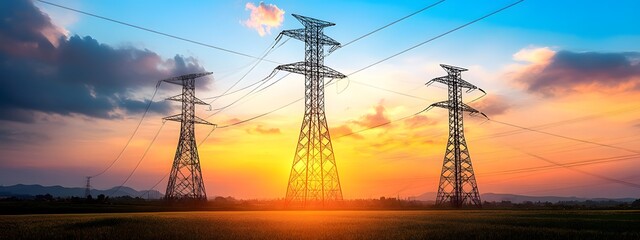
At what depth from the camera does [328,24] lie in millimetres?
70250

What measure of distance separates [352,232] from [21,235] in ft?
56.7

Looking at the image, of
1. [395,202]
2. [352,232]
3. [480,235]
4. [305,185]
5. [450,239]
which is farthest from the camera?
[395,202]

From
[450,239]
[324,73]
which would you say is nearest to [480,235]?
[450,239]

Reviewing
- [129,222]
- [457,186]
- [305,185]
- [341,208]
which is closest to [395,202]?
[457,186]

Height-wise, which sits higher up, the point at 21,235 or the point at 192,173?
the point at 192,173

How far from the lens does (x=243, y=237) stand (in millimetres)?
24391

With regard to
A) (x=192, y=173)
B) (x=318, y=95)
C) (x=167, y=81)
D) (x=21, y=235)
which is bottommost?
(x=21, y=235)

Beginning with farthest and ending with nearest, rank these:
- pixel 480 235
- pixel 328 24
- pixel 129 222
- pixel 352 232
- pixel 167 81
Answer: pixel 167 81 < pixel 328 24 < pixel 129 222 < pixel 352 232 < pixel 480 235

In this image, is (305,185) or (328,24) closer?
(305,185)

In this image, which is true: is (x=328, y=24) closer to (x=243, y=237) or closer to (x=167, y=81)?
(x=167, y=81)

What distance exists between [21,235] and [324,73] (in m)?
47.6

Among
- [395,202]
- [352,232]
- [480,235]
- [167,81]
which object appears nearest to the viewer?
[480,235]

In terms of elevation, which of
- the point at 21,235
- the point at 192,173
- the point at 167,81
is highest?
the point at 167,81

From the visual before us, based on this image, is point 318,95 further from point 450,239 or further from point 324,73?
point 450,239
